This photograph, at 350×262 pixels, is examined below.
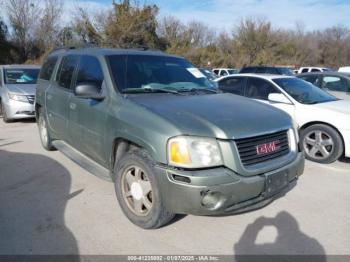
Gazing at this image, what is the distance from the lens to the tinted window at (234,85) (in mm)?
7227

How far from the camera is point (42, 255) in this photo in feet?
10.0

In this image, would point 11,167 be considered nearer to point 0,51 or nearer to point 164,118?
point 164,118

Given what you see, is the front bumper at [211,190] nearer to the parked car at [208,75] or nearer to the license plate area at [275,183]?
the license plate area at [275,183]

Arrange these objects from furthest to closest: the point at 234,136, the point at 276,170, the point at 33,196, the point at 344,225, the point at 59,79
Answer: the point at 59,79, the point at 33,196, the point at 344,225, the point at 276,170, the point at 234,136

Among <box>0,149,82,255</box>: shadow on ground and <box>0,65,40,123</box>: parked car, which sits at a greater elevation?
<box>0,65,40,123</box>: parked car

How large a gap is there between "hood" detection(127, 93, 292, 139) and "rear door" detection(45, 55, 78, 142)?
5.30 feet

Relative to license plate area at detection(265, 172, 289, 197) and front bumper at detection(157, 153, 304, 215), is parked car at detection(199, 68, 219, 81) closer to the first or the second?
license plate area at detection(265, 172, 289, 197)

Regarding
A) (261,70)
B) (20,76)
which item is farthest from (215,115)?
(261,70)

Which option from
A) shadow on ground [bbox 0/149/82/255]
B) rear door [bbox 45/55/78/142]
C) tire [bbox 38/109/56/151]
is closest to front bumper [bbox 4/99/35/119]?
tire [bbox 38/109/56/151]

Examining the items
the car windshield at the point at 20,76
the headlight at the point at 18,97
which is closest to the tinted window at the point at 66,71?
the headlight at the point at 18,97

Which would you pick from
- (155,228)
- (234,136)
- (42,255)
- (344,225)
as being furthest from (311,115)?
(42,255)

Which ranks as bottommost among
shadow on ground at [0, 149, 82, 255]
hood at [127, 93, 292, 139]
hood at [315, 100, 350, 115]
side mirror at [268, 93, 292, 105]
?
shadow on ground at [0, 149, 82, 255]

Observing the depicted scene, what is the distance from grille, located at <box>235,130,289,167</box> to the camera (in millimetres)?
3113

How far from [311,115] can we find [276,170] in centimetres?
307
